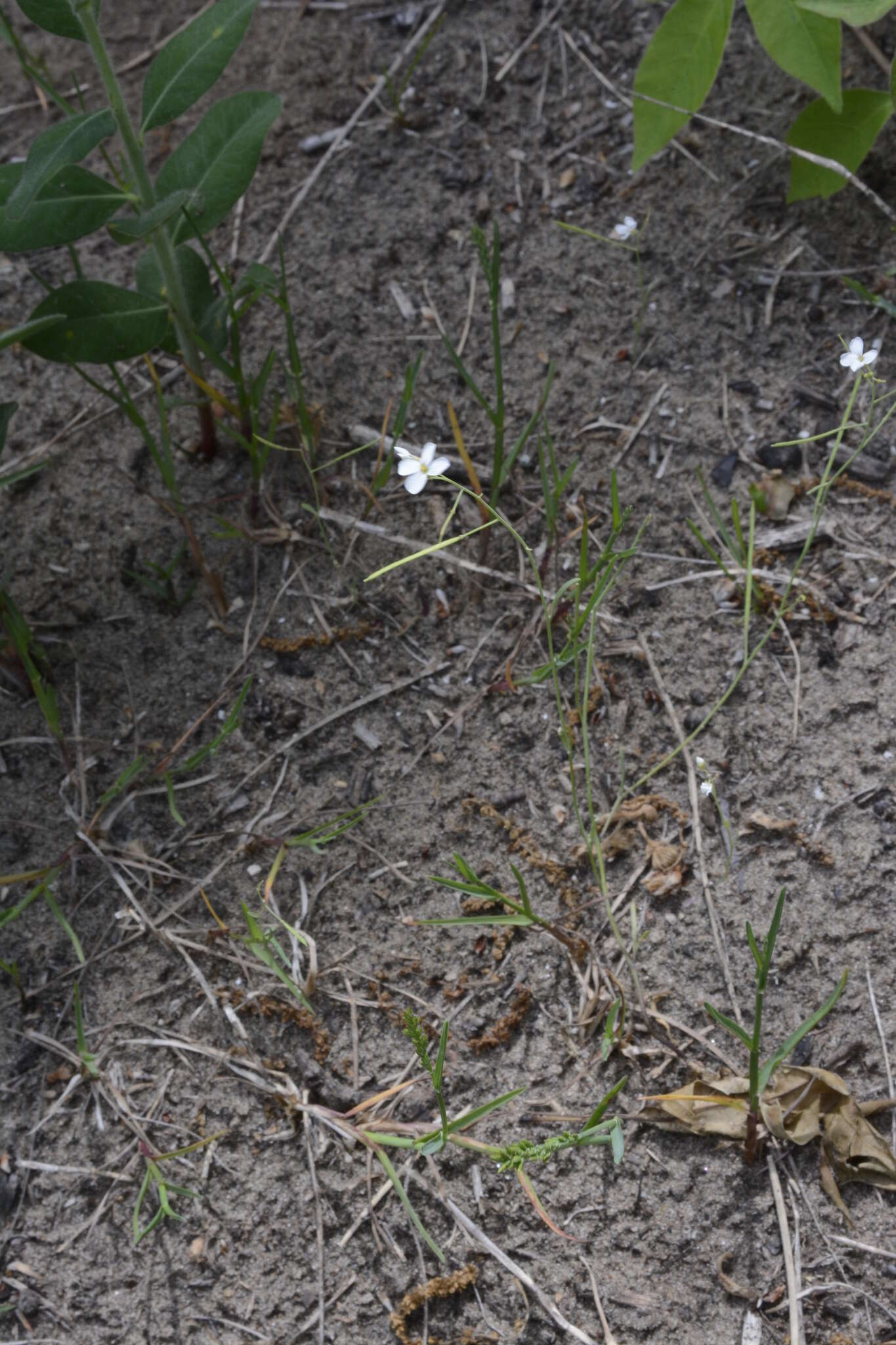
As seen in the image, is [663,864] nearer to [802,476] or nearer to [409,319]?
[802,476]

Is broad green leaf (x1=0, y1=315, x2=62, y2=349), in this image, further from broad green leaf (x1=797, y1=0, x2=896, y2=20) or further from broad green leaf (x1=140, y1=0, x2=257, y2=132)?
broad green leaf (x1=797, y1=0, x2=896, y2=20)

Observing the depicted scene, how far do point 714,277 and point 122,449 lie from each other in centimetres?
125

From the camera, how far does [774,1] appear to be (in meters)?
1.75

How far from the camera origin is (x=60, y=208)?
5.55ft

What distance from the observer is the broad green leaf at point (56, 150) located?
1474mm

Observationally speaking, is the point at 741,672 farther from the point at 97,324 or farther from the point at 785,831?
the point at 97,324

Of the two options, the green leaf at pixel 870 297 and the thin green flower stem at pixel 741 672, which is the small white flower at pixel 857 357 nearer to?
the thin green flower stem at pixel 741 672

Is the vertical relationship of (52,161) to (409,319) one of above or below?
above

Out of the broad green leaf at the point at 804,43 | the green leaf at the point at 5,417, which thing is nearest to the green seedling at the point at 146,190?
the green leaf at the point at 5,417

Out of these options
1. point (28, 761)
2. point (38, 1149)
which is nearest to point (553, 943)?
point (38, 1149)

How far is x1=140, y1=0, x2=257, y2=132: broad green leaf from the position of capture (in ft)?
5.59

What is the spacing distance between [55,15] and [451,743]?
1.31m

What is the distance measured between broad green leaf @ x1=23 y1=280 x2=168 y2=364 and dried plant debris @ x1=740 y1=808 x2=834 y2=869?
4.33 feet

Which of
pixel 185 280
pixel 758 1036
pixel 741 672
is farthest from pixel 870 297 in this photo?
pixel 758 1036
